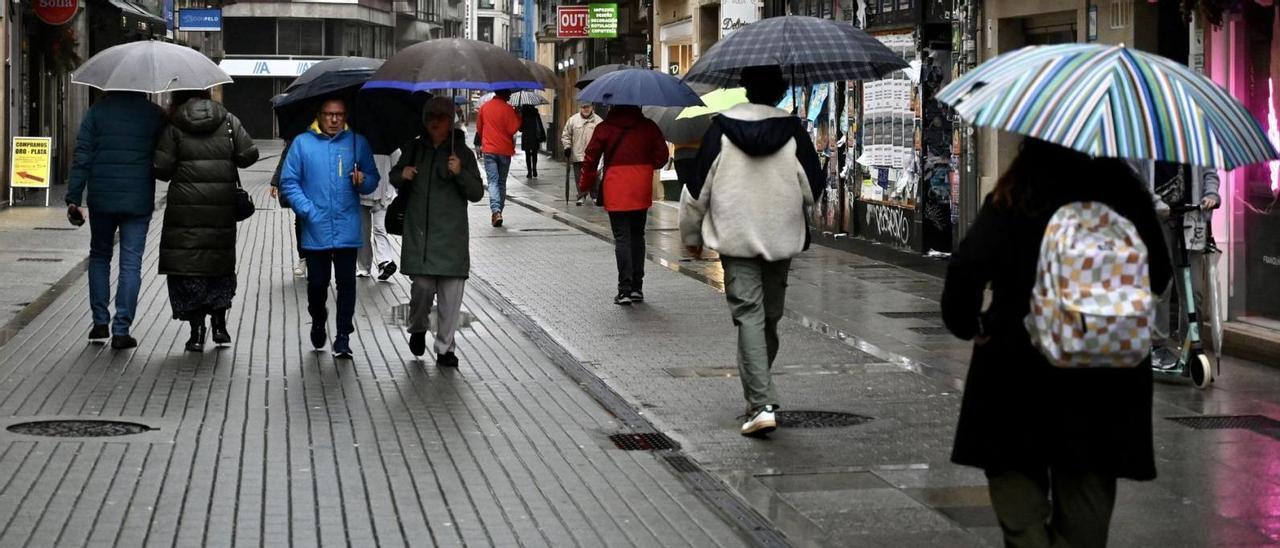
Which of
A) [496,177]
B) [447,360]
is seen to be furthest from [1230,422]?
[496,177]

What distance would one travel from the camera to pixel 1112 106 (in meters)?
4.80

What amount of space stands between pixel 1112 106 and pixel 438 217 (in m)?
7.22

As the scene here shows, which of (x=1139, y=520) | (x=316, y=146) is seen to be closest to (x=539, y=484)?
(x=1139, y=520)

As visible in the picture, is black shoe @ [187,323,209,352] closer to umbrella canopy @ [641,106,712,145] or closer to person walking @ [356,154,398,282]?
person walking @ [356,154,398,282]

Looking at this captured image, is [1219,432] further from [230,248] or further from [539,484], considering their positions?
[230,248]

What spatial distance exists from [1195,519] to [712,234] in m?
2.83

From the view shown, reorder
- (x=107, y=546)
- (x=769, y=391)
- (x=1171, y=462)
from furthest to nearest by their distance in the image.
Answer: (x=769, y=391) < (x=1171, y=462) < (x=107, y=546)

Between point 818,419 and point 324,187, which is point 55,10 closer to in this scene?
point 324,187

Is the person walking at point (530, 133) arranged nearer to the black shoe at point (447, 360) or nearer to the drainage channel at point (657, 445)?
the drainage channel at point (657, 445)

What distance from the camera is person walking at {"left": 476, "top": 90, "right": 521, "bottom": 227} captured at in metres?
24.8

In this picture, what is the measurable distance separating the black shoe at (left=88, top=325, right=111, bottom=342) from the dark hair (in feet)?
16.8

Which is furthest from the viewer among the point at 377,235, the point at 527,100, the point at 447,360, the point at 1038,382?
the point at 527,100

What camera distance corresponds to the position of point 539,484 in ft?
26.0

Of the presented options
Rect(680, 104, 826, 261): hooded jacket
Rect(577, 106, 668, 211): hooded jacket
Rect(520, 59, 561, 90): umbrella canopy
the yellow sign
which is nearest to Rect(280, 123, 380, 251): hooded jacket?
Rect(520, 59, 561, 90): umbrella canopy
